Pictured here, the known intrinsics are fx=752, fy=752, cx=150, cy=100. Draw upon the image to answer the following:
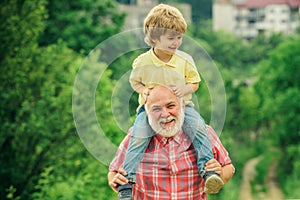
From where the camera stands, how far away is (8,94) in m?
13.3

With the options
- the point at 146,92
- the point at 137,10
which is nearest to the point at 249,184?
the point at 137,10

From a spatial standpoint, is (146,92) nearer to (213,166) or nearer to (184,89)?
(184,89)

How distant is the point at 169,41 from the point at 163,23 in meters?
0.08

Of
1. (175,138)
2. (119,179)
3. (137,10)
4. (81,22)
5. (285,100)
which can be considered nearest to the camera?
(119,179)

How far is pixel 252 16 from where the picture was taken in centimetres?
7225

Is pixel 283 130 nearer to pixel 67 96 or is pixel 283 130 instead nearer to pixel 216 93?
pixel 67 96

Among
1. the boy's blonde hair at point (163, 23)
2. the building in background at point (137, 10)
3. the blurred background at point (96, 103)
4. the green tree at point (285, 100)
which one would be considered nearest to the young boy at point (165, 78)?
the boy's blonde hair at point (163, 23)

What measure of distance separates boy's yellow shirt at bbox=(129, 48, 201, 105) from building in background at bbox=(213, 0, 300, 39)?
65.2 m

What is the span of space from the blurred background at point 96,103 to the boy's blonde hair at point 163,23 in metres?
0.40

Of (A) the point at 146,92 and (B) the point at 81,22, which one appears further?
(B) the point at 81,22

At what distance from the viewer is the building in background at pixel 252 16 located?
68.2 meters

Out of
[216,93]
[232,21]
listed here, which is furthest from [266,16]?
[216,93]

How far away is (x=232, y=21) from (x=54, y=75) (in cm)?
5817

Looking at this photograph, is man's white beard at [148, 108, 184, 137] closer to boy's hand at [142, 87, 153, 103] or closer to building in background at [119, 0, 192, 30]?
boy's hand at [142, 87, 153, 103]
